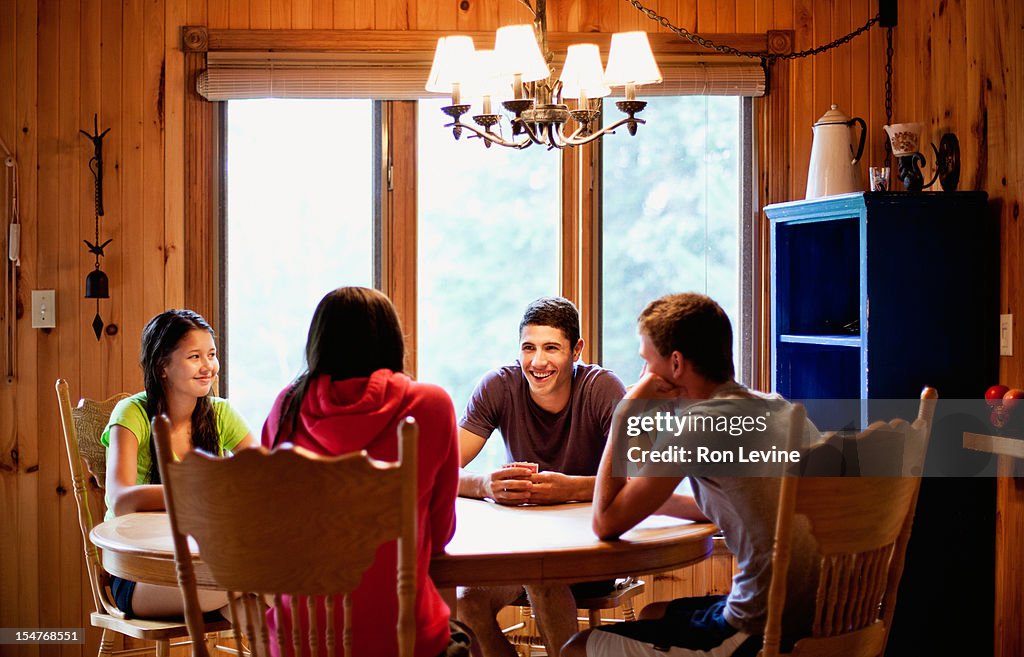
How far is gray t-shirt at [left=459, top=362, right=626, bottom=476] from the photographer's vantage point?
107 inches

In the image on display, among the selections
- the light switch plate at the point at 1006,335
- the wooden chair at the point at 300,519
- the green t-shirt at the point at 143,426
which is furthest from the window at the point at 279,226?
the light switch plate at the point at 1006,335

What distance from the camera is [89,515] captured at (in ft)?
8.82

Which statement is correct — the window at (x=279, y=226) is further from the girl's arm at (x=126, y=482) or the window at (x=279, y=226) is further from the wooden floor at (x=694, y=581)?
the wooden floor at (x=694, y=581)

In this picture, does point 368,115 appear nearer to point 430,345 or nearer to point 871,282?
point 430,345

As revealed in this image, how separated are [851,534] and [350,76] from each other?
2300 millimetres

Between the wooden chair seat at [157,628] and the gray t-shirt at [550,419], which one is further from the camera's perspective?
the gray t-shirt at [550,419]

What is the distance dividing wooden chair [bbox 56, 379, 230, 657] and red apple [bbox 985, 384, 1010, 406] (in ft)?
6.51

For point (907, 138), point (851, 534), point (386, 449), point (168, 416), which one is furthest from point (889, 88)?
point (168, 416)

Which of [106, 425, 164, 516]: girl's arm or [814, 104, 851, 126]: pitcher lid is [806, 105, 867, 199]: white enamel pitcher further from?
[106, 425, 164, 516]: girl's arm

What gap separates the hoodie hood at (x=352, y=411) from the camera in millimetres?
1743

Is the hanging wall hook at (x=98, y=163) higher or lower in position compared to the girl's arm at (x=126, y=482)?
higher

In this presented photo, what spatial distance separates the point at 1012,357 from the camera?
2691 millimetres

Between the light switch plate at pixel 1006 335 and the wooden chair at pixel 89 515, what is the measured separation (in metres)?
2.14

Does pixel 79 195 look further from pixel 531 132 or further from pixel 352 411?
pixel 352 411
